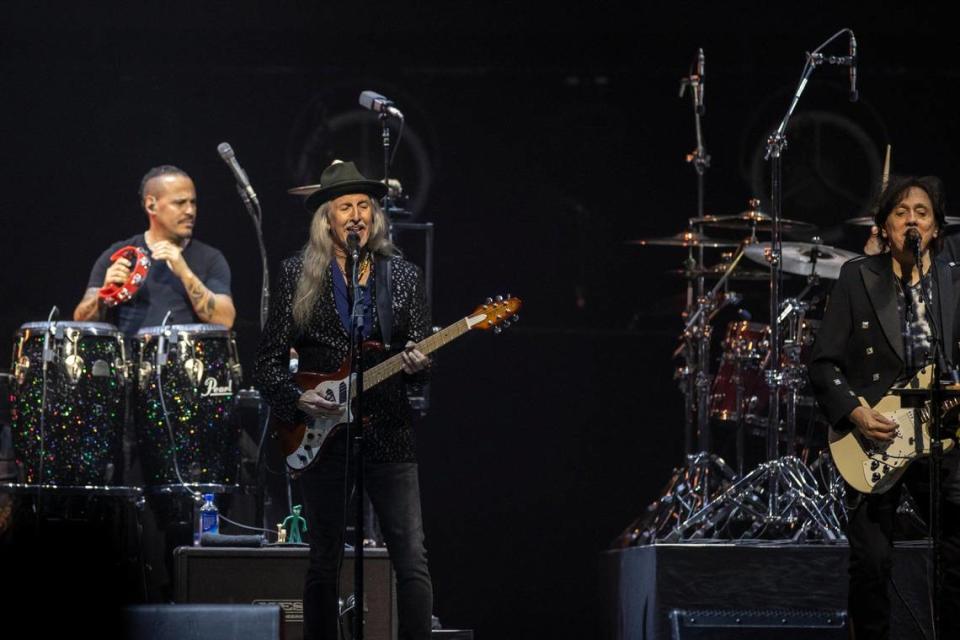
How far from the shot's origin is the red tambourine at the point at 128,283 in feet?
24.4

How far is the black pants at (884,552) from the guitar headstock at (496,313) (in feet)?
4.86

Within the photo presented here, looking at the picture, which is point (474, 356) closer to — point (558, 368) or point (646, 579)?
point (558, 368)

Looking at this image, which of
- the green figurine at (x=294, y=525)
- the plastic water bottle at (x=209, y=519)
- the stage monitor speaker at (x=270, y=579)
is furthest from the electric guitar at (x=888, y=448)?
the plastic water bottle at (x=209, y=519)

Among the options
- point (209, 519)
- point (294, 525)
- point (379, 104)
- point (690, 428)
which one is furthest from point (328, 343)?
point (690, 428)

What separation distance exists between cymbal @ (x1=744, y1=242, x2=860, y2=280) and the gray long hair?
8.59 feet

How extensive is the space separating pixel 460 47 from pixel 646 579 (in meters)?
3.87

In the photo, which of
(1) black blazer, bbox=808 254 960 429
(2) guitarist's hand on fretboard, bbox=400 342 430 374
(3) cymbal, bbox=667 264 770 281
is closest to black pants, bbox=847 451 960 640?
(1) black blazer, bbox=808 254 960 429

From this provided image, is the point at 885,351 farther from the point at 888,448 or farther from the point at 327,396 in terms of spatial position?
the point at 327,396

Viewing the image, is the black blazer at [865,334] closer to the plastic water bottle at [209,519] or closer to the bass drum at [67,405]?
the plastic water bottle at [209,519]

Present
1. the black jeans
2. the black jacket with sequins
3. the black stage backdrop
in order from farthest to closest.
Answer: the black stage backdrop, the black jacket with sequins, the black jeans

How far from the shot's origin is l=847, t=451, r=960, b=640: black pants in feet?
16.7

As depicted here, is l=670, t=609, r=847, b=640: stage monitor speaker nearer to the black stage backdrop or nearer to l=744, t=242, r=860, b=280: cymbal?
l=744, t=242, r=860, b=280: cymbal

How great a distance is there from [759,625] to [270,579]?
207 cm

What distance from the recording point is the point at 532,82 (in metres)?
8.98
